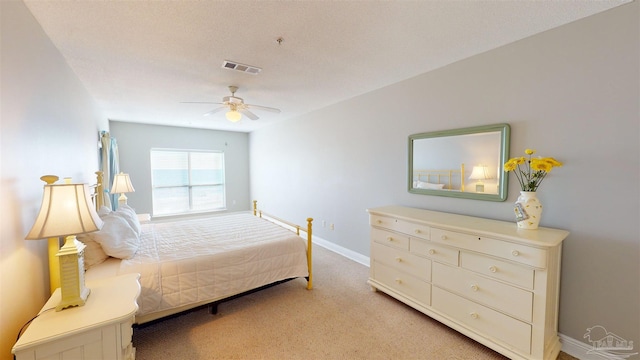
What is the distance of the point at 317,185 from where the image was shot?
452 centimetres

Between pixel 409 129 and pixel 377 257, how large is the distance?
5.17 feet

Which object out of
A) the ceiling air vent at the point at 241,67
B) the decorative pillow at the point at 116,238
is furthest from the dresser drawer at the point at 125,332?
the ceiling air vent at the point at 241,67

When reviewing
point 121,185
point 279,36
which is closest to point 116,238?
point 121,185

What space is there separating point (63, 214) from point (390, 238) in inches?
99.5

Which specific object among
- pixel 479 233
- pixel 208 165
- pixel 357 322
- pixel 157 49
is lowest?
pixel 357 322

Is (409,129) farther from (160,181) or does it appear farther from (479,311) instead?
(160,181)

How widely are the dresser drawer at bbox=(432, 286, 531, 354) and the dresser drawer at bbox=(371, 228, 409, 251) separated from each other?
0.47 meters

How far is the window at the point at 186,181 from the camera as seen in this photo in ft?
19.6

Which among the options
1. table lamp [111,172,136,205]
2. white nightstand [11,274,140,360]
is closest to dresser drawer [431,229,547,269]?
white nightstand [11,274,140,360]

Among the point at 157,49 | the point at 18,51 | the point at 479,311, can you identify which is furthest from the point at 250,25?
the point at 479,311

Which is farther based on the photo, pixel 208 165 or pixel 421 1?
pixel 208 165

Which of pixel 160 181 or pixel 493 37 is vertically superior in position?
pixel 493 37

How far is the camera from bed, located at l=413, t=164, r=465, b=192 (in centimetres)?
252

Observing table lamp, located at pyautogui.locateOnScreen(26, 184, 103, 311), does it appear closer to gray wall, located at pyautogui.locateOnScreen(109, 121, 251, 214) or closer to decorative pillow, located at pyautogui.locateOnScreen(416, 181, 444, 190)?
decorative pillow, located at pyautogui.locateOnScreen(416, 181, 444, 190)
